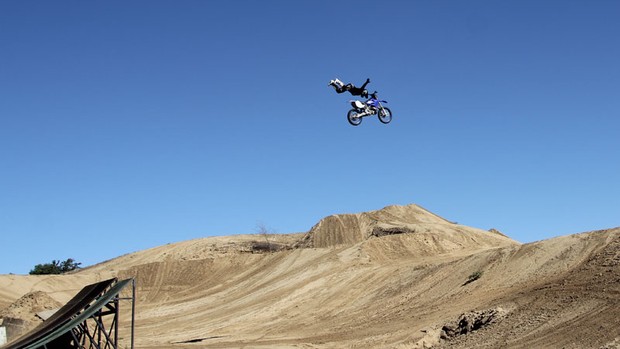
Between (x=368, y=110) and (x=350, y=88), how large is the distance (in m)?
2.86

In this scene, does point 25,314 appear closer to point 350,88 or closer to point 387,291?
point 387,291

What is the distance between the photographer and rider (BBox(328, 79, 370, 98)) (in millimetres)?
27891

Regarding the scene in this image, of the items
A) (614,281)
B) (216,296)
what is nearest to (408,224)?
(216,296)

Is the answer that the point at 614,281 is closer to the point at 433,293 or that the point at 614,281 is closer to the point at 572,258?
the point at 572,258

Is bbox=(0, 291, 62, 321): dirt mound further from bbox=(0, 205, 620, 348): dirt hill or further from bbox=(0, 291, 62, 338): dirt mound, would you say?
bbox=(0, 205, 620, 348): dirt hill

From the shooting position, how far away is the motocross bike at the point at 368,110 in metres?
30.6

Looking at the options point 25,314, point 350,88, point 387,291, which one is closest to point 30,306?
point 25,314

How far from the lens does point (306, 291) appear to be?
52.5 meters

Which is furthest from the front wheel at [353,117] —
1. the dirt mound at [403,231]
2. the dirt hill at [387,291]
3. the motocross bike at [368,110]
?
the dirt mound at [403,231]

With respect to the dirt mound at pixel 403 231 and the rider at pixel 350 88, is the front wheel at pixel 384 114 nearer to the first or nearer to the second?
the rider at pixel 350 88

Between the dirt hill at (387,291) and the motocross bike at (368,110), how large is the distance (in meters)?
10.3

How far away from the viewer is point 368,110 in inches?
1230

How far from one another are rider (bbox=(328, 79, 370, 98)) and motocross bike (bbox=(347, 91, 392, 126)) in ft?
3.20

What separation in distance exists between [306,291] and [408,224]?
83.0ft
